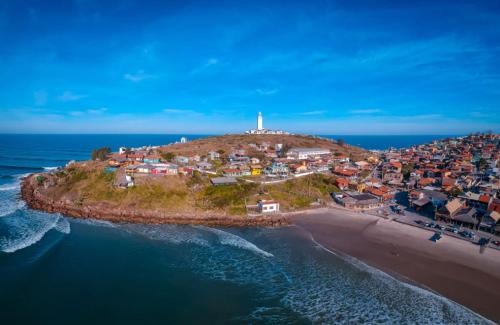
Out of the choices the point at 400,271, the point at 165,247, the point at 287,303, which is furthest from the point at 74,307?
the point at 400,271

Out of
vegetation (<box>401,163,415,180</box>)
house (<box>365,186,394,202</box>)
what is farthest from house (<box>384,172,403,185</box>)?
house (<box>365,186,394,202</box>)

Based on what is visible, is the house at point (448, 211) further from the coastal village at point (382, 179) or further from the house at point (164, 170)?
the house at point (164, 170)

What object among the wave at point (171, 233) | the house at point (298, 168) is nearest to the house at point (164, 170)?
the wave at point (171, 233)

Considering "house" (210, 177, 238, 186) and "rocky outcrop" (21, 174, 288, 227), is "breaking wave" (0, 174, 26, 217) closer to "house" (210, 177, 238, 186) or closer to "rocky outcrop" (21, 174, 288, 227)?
"rocky outcrop" (21, 174, 288, 227)

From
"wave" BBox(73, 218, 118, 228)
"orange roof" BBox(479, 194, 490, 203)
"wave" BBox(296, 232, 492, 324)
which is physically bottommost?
"wave" BBox(296, 232, 492, 324)

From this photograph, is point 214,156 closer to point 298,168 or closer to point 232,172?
point 232,172

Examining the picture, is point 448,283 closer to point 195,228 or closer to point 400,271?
point 400,271
